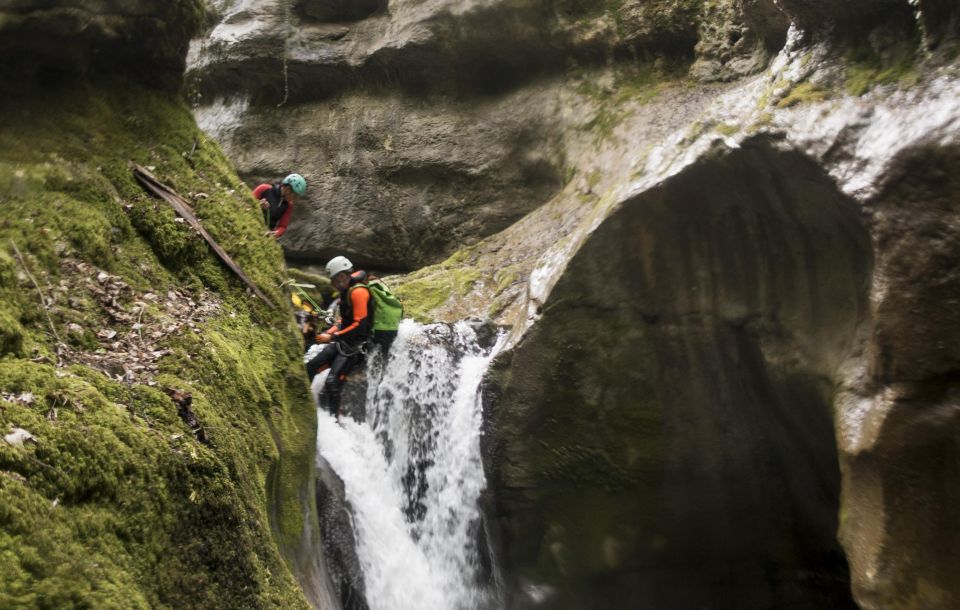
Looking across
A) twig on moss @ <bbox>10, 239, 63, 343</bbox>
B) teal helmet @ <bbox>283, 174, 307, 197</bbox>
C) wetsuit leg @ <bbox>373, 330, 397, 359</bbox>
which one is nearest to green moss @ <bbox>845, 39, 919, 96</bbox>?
twig on moss @ <bbox>10, 239, 63, 343</bbox>

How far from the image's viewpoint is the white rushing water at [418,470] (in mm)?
7979

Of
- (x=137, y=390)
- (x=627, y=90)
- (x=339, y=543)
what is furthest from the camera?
(x=627, y=90)

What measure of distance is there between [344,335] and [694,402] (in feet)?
14.5

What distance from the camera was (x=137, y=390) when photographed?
3865 millimetres

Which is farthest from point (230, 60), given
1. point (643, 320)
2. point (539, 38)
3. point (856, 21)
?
point (856, 21)

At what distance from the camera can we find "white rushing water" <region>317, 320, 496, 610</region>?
798cm

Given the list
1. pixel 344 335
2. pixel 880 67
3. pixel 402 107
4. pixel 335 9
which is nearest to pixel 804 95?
pixel 880 67

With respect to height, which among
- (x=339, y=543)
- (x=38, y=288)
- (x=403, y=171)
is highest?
(x=403, y=171)

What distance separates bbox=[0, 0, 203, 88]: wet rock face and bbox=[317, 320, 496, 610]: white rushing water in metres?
4.26

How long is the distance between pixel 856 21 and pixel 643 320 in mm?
2864

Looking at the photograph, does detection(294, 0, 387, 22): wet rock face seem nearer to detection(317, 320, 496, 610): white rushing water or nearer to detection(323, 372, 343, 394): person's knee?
detection(317, 320, 496, 610): white rushing water

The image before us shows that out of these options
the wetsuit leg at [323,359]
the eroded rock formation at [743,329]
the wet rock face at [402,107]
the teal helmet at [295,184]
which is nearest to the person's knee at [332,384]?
the wetsuit leg at [323,359]

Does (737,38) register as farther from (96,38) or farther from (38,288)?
(38,288)

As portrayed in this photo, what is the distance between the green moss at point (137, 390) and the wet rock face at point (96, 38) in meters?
0.17
